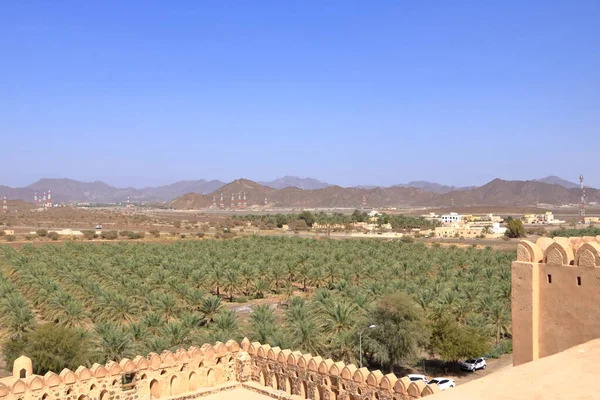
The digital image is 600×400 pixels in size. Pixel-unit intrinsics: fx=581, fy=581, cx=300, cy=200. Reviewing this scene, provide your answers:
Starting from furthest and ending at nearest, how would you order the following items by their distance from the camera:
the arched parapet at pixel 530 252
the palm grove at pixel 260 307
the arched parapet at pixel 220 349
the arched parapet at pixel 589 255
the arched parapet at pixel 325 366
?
the palm grove at pixel 260 307
the arched parapet at pixel 220 349
the arched parapet at pixel 325 366
the arched parapet at pixel 530 252
the arched parapet at pixel 589 255

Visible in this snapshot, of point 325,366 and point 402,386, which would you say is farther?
point 325,366

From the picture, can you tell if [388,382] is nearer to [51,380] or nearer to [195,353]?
[195,353]

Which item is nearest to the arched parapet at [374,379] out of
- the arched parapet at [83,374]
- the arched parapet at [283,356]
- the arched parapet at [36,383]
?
the arched parapet at [283,356]

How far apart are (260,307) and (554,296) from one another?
1448 cm

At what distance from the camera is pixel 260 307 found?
72.8 feet

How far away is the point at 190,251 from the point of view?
161ft

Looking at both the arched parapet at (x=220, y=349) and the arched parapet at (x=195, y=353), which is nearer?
the arched parapet at (x=195, y=353)

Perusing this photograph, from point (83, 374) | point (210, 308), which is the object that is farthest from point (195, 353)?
point (210, 308)

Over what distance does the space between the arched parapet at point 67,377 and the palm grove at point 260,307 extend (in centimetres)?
661

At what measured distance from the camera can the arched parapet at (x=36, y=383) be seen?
10500mm

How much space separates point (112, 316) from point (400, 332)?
40.4 ft

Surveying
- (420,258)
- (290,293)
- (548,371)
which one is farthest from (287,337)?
(420,258)

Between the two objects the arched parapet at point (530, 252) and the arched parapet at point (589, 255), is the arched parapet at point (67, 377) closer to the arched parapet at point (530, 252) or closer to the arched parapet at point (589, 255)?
the arched parapet at point (530, 252)

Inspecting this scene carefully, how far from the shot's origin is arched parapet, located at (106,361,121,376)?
1155cm
